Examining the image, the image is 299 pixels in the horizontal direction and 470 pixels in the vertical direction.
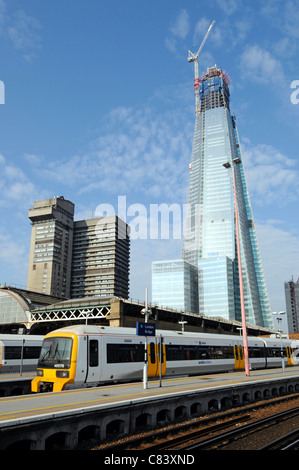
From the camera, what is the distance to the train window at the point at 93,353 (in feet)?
64.3

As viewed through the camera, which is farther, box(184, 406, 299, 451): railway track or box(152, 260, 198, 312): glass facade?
box(152, 260, 198, 312): glass facade

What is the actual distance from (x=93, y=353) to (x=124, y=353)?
286 centimetres

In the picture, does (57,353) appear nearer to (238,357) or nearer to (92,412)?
(92,412)

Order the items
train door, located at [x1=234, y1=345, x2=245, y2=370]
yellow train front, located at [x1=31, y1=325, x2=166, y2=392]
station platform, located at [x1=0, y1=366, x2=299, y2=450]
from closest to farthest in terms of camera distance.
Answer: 1. station platform, located at [x1=0, y1=366, x2=299, y2=450]
2. yellow train front, located at [x1=31, y1=325, x2=166, y2=392]
3. train door, located at [x1=234, y1=345, x2=245, y2=370]

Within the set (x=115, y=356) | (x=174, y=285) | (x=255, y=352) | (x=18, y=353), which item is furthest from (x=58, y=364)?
(x=174, y=285)

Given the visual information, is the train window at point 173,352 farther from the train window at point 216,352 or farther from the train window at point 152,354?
the train window at point 216,352

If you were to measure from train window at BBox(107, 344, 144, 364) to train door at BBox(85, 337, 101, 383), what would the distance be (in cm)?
96

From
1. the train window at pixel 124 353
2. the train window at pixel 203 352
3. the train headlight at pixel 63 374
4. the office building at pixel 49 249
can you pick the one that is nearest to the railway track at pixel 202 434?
the train headlight at pixel 63 374

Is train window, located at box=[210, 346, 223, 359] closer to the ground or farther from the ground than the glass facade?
closer to the ground

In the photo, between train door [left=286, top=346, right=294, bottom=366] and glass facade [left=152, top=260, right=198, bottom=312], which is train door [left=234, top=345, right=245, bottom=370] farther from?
glass facade [left=152, top=260, right=198, bottom=312]

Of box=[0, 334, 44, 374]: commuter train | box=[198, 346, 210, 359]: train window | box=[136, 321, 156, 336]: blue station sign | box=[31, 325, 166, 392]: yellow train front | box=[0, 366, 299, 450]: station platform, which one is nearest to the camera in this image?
box=[0, 366, 299, 450]: station platform

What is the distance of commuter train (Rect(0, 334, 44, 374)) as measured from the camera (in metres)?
28.2

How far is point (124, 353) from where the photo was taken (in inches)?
870

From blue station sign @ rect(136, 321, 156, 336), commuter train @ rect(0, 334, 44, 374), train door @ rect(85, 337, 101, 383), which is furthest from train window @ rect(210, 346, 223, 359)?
commuter train @ rect(0, 334, 44, 374)
